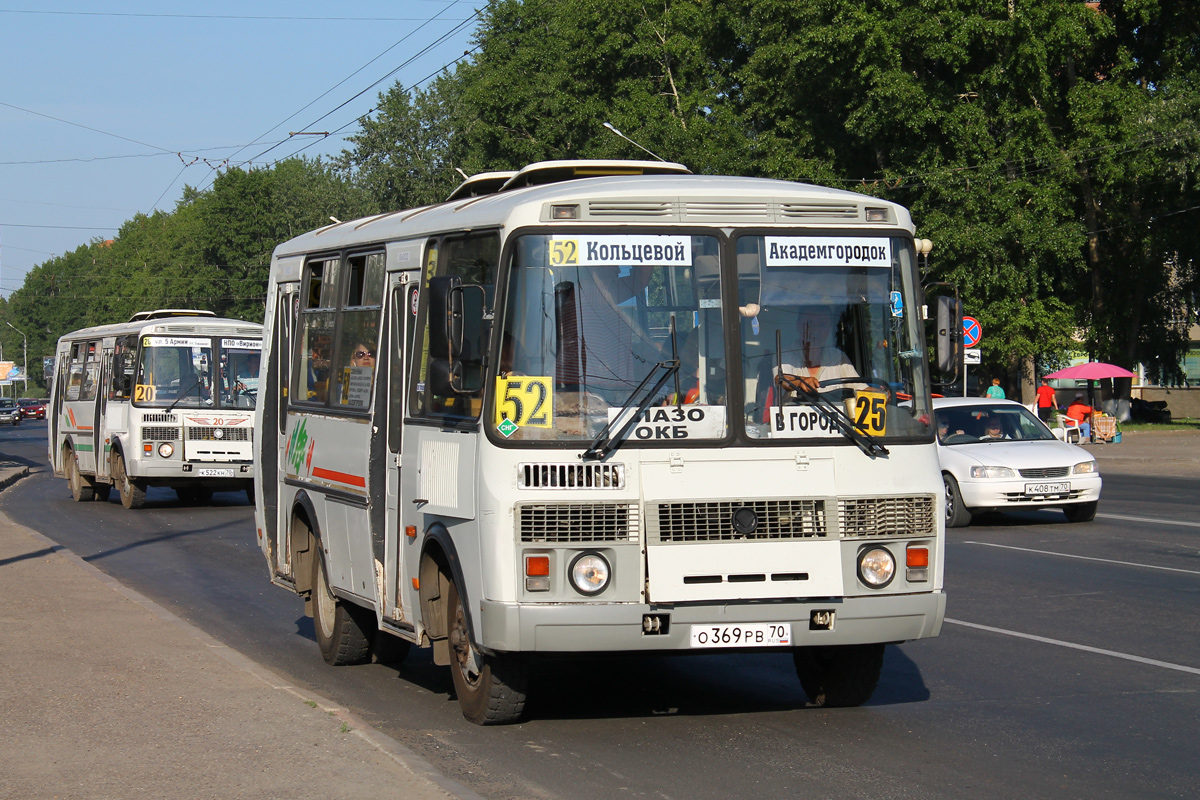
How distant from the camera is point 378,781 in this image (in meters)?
5.92

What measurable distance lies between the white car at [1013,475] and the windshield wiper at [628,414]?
35.9 feet

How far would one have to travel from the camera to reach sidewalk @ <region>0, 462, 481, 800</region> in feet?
19.4

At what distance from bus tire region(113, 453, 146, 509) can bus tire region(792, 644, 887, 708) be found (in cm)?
1771

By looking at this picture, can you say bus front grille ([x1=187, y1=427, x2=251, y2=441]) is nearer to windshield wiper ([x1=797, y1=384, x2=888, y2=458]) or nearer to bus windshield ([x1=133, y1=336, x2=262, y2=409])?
bus windshield ([x1=133, y1=336, x2=262, y2=409])

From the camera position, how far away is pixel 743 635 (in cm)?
686

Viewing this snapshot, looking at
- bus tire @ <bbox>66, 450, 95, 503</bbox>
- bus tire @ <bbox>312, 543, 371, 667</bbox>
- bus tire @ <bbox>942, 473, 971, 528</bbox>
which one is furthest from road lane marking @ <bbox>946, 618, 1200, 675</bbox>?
bus tire @ <bbox>66, 450, 95, 503</bbox>

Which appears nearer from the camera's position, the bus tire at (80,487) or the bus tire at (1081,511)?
the bus tire at (1081,511)

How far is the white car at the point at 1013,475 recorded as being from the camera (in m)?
17.8

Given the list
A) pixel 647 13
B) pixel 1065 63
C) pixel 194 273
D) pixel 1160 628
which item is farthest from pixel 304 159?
pixel 1160 628

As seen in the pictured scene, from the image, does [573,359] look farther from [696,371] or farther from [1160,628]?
[1160,628]

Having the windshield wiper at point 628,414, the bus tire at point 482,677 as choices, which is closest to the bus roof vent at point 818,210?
the windshield wiper at point 628,414

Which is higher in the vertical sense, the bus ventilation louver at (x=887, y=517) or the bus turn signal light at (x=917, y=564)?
the bus ventilation louver at (x=887, y=517)

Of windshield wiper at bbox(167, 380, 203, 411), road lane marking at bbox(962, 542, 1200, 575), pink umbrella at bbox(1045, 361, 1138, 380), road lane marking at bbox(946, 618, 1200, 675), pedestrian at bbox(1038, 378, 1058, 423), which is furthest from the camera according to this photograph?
pink umbrella at bbox(1045, 361, 1138, 380)

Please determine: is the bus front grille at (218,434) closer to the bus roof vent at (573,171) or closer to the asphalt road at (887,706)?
the asphalt road at (887,706)
